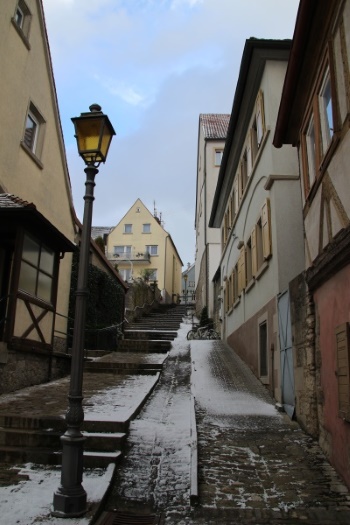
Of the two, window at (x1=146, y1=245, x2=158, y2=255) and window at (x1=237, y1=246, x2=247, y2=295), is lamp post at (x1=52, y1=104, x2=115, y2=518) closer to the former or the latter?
window at (x1=237, y1=246, x2=247, y2=295)

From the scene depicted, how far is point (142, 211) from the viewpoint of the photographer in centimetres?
4928

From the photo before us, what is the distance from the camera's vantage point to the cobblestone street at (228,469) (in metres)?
4.66

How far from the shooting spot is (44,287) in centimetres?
1068

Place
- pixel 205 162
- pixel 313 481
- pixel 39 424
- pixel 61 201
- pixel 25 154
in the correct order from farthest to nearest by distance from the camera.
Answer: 1. pixel 205 162
2. pixel 61 201
3. pixel 25 154
4. pixel 39 424
5. pixel 313 481

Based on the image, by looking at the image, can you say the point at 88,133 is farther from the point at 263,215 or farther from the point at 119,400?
the point at 263,215

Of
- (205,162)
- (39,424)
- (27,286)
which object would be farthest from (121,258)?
(39,424)

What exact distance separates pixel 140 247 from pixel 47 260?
123 ft

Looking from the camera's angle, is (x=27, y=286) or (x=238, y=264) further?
(x=238, y=264)

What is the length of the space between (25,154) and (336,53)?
8299 millimetres

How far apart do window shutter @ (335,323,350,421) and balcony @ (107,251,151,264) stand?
4120 cm

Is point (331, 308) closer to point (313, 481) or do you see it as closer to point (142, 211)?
point (313, 481)

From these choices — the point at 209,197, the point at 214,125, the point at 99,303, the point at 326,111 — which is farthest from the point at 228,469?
the point at 214,125

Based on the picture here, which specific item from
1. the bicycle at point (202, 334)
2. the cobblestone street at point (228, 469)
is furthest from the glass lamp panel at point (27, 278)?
the bicycle at point (202, 334)

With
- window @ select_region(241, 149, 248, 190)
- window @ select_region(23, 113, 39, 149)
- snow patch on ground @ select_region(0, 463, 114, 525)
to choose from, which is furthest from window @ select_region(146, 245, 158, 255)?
snow patch on ground @ select_region(0, 463, 114, 525)
